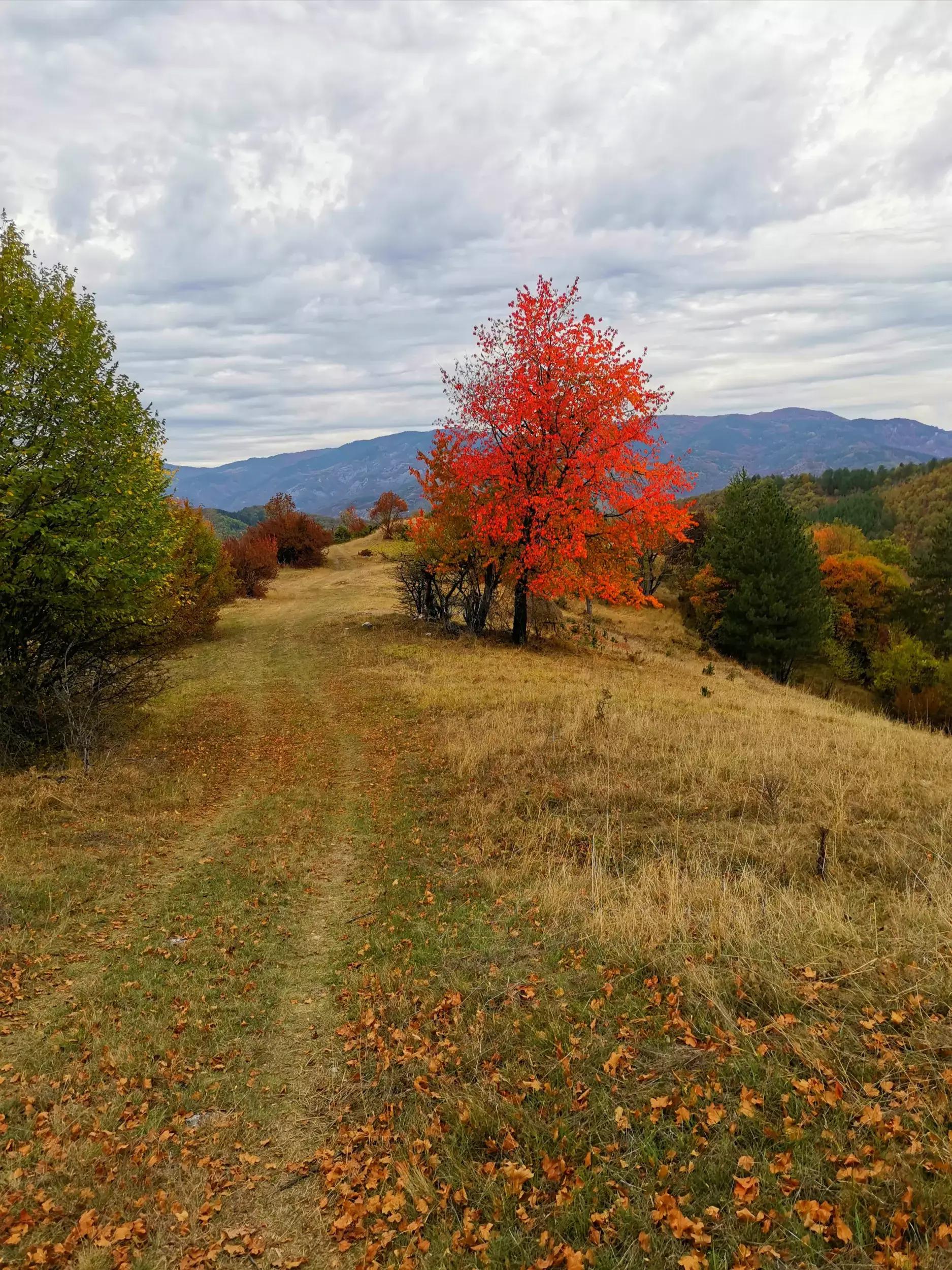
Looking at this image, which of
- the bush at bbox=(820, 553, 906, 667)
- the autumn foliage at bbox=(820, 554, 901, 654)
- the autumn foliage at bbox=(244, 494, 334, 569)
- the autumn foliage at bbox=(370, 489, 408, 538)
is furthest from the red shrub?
the autumn foliage at bbox=(820, 554, 901, 654)

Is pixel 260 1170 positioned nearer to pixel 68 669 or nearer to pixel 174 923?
pixel 174 923

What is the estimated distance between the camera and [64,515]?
12953mm

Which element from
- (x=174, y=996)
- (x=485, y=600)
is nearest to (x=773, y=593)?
(x=485, y=600)

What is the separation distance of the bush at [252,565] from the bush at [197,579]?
4854mm

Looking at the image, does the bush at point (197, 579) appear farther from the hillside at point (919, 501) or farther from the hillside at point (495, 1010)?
the hillside at point (919, 501)

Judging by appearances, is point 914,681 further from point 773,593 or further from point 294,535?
point 294,535

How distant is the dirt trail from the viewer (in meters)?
4.84

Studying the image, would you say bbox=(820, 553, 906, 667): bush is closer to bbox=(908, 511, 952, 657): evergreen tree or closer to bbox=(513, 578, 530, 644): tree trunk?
bbox=(908, 511, 952, 657): evergreen tree

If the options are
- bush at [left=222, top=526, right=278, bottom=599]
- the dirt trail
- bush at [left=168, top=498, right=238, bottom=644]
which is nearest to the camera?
A: the dirt trail

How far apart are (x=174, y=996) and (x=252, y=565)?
4652cm

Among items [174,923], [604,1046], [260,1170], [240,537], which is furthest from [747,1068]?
[240,537]

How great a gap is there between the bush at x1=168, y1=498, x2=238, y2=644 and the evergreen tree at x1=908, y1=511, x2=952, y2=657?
55.4 m

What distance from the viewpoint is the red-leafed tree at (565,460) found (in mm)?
23000

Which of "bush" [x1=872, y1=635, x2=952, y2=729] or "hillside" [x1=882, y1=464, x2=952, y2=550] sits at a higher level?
"hillside" [x1=882, y1=464, x2=952, y2=550]
